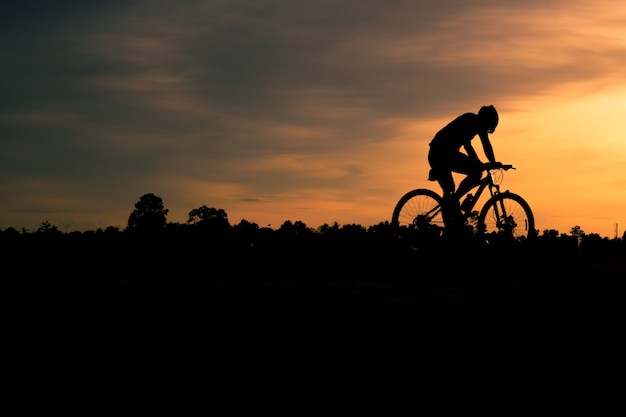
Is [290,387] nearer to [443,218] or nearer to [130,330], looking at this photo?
[130,330]

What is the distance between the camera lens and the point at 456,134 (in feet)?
56.5

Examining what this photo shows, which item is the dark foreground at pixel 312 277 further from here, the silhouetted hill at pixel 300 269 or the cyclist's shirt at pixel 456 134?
the cyclist's shirt at pixel 456 134

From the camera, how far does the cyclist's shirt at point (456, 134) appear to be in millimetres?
17078

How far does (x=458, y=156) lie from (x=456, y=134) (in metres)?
0.46

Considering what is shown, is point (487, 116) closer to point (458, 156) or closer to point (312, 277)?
point (458, 156)

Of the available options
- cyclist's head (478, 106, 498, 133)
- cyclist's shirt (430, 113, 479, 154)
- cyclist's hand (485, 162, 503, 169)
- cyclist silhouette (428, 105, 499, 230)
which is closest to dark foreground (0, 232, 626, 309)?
cyclist silhouette (428, 105, 499, 230)

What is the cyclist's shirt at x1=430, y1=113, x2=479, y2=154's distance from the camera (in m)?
17.1

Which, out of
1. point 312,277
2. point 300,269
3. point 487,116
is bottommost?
point 312,277

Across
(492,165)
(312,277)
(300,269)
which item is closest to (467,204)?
(492,165)

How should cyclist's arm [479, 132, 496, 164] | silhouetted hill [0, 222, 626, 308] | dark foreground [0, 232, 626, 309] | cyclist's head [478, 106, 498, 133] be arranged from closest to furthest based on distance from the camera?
dark foreground [0, 232, 626, 309] → silhouetted hill [0, 222, 626, 308] → cyclist's head [478, 106, 498, 133] → cyclist's arm [479, 132, 496, 164]

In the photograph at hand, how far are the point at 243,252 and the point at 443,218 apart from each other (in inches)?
156

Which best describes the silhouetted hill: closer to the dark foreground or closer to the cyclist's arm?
the dark foreground

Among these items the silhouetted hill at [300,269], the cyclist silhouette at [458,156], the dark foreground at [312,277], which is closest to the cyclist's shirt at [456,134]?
the cyclist silhouette at [458,156]

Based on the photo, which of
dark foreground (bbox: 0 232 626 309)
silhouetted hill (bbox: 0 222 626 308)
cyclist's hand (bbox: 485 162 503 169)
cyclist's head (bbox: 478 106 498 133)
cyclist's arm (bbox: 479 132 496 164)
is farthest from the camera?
cyclist's hand (bbox: 485 162 503 169)
